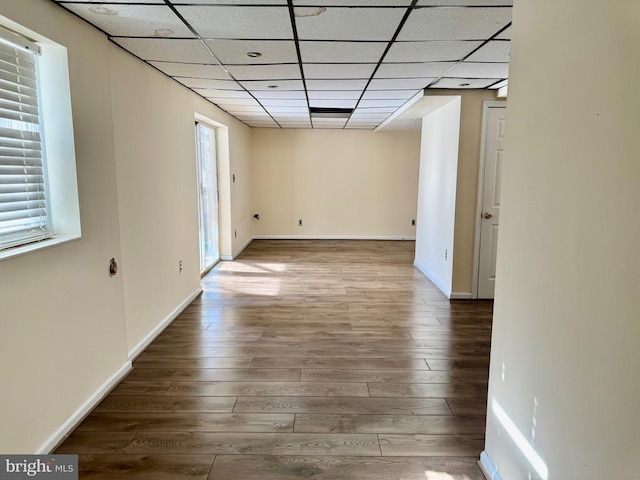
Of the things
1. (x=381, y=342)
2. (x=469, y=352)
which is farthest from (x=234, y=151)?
(x=469, y=352)

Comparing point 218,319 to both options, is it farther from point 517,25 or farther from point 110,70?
point 517,25

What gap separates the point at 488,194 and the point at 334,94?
198 centimetres

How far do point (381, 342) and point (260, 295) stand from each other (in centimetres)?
170

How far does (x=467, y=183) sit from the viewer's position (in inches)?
163

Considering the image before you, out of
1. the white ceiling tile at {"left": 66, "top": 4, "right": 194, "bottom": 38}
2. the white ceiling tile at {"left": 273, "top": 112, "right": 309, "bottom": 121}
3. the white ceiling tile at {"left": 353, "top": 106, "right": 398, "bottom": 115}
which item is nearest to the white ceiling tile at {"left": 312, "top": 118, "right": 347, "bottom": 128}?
the white ceiling tile at {"left": 273, "top": 112, "right": 309, "bottom": 121}

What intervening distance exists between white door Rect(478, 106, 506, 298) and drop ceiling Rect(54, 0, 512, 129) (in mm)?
387

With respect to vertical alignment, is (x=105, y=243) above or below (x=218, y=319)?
above

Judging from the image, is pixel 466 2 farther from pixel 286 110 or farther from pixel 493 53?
pixel 286 110

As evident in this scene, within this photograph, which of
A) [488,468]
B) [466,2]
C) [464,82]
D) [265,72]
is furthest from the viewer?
[464,82]

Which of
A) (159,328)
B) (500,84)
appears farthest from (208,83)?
(500,84)

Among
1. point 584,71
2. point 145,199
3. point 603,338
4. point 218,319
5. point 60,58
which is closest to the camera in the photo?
point 603,338

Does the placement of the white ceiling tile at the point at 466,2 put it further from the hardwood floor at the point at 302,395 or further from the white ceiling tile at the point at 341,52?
the hardwood floor at the point at 302,395

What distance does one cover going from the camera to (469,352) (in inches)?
118

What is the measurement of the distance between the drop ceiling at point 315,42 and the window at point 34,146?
0.33m
